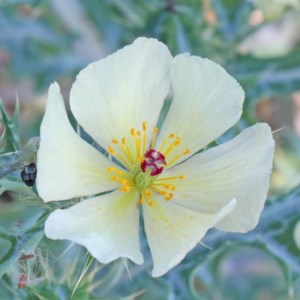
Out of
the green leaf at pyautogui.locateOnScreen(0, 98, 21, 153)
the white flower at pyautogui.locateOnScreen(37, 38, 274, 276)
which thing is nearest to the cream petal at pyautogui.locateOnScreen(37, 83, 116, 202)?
the white flower at pyautogui.locateOnScreen(37, 38, 274, 276)

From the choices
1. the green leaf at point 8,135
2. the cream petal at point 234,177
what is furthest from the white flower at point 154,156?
the green leaf at point 8,135

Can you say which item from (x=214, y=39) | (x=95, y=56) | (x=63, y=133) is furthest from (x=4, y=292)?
(x=95, y=56)

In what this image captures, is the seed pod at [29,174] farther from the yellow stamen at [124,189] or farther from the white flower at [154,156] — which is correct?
the yellow stamen at [124,189]

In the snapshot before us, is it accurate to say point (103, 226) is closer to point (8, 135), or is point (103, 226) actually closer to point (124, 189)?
point (124, 189)

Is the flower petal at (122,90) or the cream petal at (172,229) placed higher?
the flower petal at (122,90)

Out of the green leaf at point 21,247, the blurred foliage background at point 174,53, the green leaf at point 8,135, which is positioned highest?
the green leaf at point 8,135

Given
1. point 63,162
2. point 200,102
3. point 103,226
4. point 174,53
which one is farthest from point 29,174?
point 174,53

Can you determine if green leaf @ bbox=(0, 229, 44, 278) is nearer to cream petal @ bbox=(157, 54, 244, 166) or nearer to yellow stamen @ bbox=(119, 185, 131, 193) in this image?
yellow stamen @ bbox=(119, 185, 131, 193)
